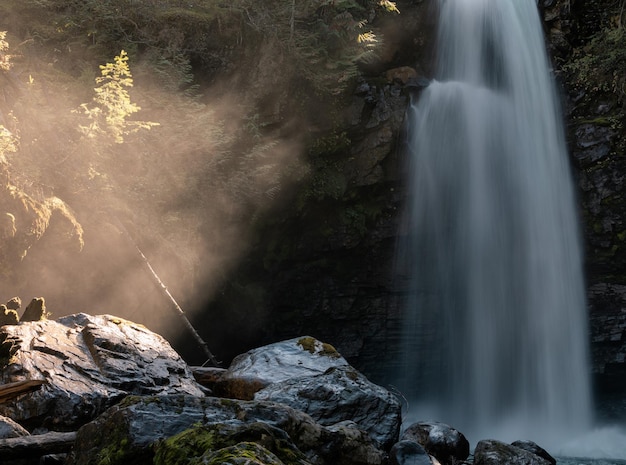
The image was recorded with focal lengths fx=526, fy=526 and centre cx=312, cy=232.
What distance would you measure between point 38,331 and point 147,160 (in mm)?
5047

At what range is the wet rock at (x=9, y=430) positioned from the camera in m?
4.72

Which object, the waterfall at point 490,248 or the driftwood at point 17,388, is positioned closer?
the driftwood at point 17,388

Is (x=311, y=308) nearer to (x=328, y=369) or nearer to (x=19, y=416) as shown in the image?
(x=328, y=369)

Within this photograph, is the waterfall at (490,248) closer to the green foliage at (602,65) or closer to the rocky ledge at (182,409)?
the green foliage at (602,65)

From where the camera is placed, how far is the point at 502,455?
7.91 meters

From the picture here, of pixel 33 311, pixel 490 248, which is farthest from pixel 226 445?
pixel 490 248

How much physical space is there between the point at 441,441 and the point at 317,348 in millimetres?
2504

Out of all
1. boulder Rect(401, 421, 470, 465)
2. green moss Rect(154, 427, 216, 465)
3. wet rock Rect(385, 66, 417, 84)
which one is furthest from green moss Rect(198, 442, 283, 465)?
wet rock Rect(385, 66, 417, 84)

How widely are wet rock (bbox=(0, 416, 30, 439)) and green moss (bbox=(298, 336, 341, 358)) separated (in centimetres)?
502

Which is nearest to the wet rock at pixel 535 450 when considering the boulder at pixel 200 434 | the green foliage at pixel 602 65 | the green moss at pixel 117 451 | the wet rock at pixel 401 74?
the boulder at pixel 200 434

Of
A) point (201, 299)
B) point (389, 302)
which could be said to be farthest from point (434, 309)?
point (201, 299)

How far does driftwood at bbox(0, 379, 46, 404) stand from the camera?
5511 mm

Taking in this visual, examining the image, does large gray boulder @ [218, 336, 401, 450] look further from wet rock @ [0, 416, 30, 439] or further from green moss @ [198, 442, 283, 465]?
green moss @ [198, 442, 283, 465]

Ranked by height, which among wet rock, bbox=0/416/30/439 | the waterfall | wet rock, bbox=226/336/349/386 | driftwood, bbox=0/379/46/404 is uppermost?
the waterfall
